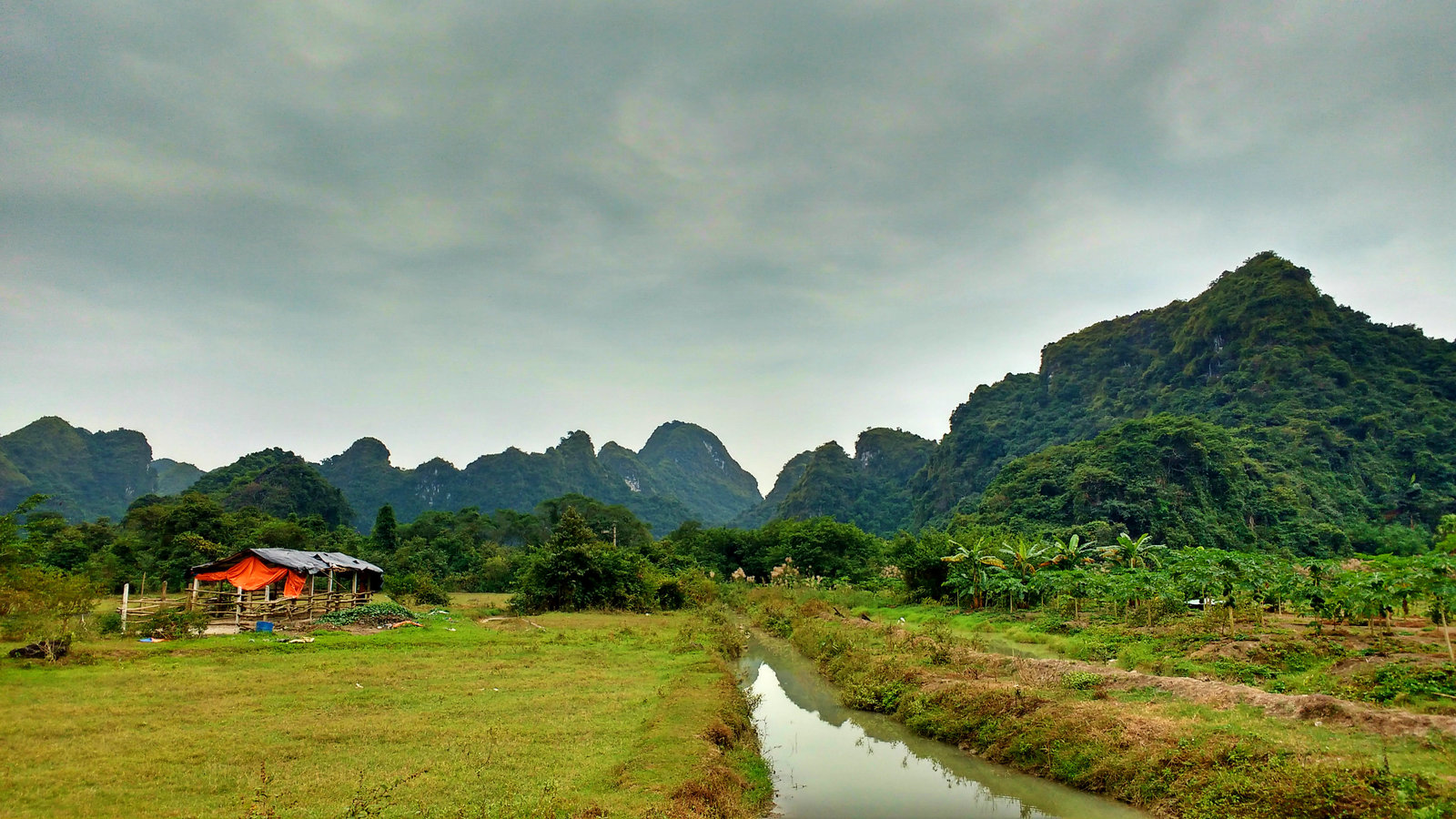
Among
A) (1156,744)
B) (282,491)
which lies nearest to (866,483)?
(282,491)

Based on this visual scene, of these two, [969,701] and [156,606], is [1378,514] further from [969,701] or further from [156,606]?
[156,606]

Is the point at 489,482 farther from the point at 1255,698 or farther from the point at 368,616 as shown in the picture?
the point at 1255,698

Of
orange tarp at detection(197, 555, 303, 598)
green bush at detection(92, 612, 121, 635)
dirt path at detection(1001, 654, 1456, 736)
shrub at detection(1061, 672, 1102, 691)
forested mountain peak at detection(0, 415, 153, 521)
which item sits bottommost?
shrub at detection(1061, 672, 1102, 691)

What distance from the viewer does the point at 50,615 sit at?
13.8 m

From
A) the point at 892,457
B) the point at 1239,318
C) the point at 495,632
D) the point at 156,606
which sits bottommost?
the point at 495,632

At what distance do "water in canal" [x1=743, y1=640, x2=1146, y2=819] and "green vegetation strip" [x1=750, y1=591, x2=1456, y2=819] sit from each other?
13.7 inches

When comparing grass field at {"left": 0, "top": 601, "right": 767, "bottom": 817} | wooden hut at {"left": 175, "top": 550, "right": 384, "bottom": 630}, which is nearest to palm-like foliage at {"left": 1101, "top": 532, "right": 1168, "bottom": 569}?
grass field at {"left": 0, "top": 601, "right": 767, "bottom": 817}

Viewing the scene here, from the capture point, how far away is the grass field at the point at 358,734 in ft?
23.9

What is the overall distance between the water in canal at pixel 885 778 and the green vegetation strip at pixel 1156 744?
1.14 ft

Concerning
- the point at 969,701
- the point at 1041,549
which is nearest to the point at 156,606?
the point at 969,701

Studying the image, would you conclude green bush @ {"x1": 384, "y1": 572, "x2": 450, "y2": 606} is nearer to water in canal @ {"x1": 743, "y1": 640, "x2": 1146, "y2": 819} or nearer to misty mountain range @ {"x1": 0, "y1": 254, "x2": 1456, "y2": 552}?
water in canal @ {"x1": 743, "y1": 640, "x2": 1146, "y2": 819}

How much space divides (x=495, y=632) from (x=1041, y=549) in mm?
21930

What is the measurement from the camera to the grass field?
7.29 meters

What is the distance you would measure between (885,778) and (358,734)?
25.5 ft
